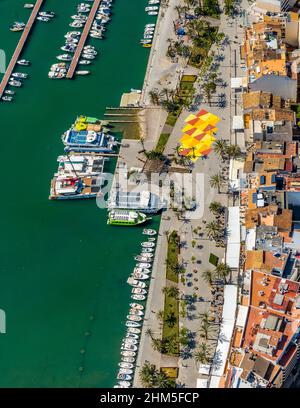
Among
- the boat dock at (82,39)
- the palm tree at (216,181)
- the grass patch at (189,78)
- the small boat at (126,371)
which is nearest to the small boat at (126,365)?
the small boat at (126,371)

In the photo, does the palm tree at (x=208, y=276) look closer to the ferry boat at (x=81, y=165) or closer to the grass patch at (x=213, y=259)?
the grass patch at (x=213, y=259)

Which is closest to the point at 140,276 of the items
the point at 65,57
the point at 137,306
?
the point at 137,306

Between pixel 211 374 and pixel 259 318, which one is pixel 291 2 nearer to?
pixel 259 318

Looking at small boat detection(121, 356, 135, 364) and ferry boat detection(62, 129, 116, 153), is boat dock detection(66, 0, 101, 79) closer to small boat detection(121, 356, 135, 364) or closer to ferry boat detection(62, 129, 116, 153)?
ferry boat detection(62, 129, 116, 153)

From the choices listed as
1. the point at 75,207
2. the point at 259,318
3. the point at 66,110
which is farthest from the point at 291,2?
the point at 259,318

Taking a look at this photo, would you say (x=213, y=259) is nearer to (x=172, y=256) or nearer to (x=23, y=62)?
(x=172, y=256)

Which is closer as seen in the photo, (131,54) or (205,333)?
(205,333)
